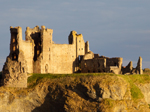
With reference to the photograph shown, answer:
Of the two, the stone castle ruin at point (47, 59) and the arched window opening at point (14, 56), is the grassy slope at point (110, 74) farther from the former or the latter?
the arched window opening at point (14, 56)

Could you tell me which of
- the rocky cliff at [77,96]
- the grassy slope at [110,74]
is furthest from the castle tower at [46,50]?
the rocky cliff at [77,96]

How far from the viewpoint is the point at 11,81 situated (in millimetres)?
66750

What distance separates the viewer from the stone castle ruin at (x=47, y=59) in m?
67.9

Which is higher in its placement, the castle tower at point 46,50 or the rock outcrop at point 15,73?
the castle tower at point 46,50

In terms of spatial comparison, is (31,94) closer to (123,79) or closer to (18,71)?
(18,71)

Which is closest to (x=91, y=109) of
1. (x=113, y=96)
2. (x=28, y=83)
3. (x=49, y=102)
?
(x=113, y=96)

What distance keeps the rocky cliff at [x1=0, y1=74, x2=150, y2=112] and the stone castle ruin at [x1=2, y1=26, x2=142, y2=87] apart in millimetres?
3091

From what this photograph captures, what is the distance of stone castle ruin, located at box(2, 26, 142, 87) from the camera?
223 feet

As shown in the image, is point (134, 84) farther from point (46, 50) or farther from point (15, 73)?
point (15, 73)

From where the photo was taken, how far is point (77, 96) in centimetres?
6244

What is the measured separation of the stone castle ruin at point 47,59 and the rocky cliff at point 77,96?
309 centimetres

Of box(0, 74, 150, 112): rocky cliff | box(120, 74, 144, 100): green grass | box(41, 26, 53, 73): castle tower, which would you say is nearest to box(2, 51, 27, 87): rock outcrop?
box(0, 74, 150, 112): rocky cliff

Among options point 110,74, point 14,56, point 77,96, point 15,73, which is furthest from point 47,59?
point 77,96

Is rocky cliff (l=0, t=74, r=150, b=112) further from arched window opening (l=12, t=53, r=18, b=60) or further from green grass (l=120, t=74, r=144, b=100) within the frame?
arched window opening (l=12, t=53, r=18, b=60)
